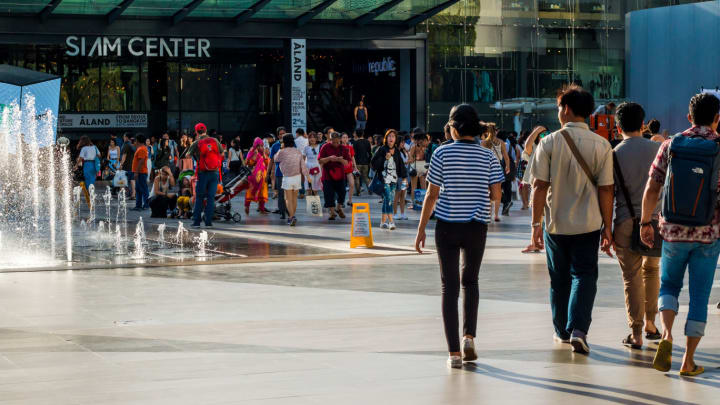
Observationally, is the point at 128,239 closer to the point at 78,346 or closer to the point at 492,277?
the point at 492,277

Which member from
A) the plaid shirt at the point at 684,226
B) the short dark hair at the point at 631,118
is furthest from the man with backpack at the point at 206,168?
the plaid shirt at the point at 684,226

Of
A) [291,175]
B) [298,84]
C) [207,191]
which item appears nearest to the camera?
[207,191]

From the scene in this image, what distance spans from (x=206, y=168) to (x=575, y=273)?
12443 millimetres

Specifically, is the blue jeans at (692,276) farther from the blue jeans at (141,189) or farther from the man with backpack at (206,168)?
the blue jeans at (141,189)

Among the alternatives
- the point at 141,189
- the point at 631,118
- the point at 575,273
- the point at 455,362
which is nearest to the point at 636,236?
the point at 575,273

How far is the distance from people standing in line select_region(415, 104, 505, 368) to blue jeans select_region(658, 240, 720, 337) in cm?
122

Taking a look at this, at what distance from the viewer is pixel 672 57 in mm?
42562

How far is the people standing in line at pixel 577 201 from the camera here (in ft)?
25.9

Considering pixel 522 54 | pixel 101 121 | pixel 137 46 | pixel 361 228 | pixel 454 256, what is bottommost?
pixel 361 228

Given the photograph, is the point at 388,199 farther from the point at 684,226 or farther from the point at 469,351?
the point at 684,226

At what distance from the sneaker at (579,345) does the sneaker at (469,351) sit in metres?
0.74

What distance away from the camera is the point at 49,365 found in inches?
296

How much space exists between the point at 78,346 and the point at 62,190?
1922 cm

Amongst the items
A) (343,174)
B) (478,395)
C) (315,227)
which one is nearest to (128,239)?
(315,227)
